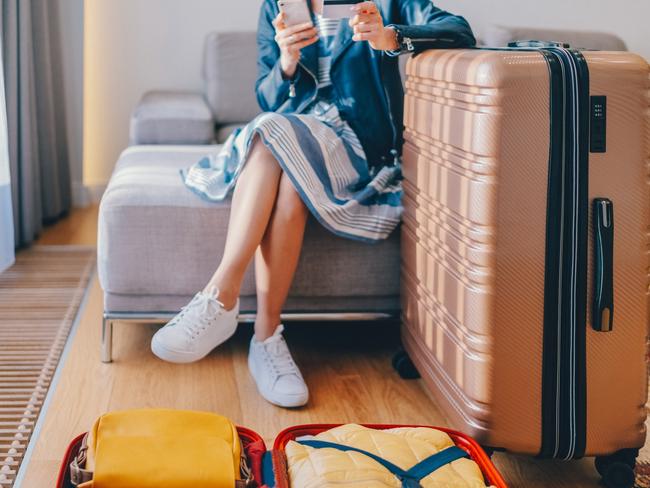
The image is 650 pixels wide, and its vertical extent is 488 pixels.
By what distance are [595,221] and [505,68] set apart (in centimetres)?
24

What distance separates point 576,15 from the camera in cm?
326

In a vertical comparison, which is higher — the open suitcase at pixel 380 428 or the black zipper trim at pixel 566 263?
the black zipper trim at pixel 566 263

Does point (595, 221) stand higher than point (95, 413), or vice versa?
point (595, 221)

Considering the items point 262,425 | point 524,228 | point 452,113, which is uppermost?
point 452,113

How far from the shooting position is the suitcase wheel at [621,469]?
1.20 meters

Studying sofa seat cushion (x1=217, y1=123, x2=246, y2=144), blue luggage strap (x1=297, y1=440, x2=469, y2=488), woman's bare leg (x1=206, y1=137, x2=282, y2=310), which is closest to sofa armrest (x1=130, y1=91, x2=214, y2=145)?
sofa seat cushion (x1=217, y1=123, x2=246, y2=144)

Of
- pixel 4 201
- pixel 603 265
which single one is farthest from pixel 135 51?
pixel 603 265

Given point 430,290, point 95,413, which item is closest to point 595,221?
point 430,290

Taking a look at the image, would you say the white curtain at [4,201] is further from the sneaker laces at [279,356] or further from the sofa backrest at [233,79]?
the sneaker laces at [279,356]

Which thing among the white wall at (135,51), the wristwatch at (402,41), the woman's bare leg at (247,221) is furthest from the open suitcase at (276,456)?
the white wall at (135,51)

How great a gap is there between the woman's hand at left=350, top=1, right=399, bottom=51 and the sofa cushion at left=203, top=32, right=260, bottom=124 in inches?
53.1

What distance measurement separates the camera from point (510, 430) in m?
1.19

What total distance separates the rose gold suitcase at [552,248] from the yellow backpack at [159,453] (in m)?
0.36

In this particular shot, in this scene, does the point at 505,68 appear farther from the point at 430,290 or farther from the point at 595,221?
the point at 430,290
